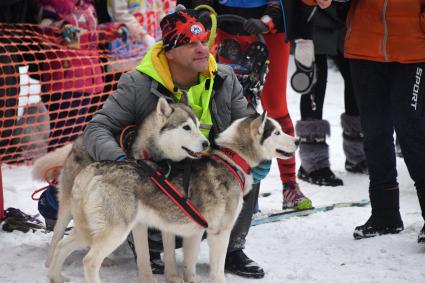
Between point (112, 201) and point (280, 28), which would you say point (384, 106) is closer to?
point (280, 28)

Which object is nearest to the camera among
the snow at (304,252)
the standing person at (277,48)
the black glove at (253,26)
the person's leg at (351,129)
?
the snow at (304,252)

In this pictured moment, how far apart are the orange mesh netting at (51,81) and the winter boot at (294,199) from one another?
193 centimetres

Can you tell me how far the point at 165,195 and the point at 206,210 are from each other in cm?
21

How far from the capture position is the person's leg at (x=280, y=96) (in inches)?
185

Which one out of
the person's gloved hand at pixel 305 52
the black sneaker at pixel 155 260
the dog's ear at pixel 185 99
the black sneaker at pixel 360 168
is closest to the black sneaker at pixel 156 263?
the black sneaker at pixel 155 260

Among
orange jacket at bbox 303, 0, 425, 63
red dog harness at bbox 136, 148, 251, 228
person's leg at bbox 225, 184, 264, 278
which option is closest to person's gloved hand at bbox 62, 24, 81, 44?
orange jacket at bbox 303, 0, 425, 63

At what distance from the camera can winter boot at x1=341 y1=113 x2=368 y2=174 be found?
5.84 metres

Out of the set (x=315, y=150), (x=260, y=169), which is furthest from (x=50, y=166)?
(x=315, y=150)

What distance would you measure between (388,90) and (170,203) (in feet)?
5.10

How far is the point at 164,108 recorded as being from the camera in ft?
10.5

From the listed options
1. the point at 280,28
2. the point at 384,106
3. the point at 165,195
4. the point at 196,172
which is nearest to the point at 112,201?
the point at 165,195

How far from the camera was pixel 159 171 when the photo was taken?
3125 millimetres

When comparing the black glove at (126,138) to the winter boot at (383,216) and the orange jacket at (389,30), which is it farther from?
the winter boot at (383,216)

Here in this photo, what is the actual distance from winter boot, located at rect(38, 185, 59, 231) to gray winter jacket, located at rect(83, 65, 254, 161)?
0.62 meters
